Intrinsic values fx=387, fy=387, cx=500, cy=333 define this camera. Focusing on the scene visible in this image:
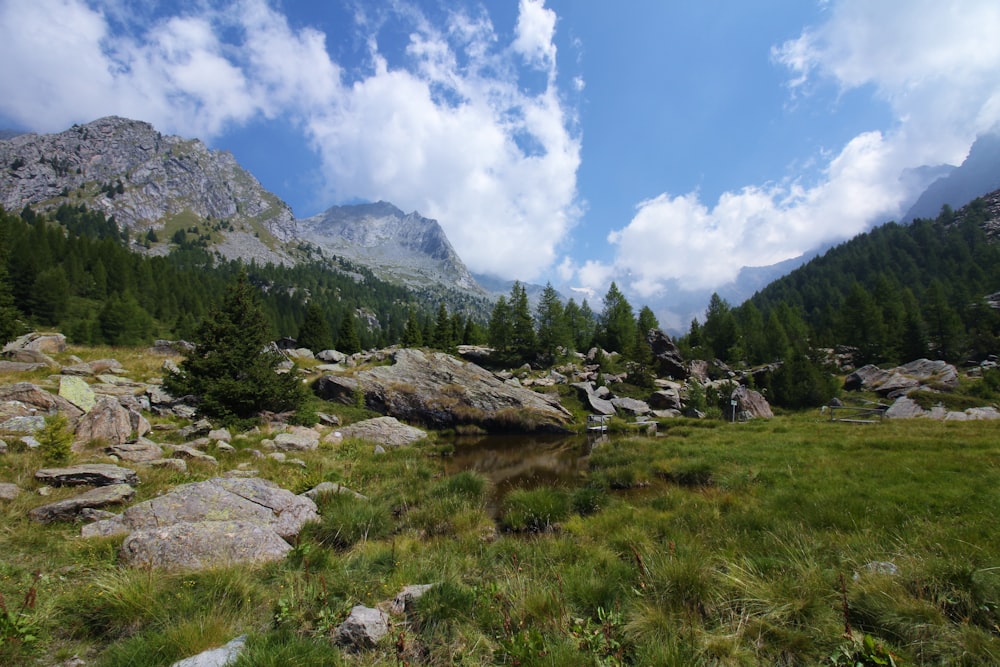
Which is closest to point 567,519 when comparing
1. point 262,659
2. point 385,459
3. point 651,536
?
point 651,536

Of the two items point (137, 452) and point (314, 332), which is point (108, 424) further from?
point (314, 332)

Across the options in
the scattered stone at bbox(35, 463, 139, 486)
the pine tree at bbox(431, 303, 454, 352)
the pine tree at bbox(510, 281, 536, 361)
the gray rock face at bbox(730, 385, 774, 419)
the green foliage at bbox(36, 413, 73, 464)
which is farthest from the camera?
the pine tree at bbox(431, 303, 454, 352)

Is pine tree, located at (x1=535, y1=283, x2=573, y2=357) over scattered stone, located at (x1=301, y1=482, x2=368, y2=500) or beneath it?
over

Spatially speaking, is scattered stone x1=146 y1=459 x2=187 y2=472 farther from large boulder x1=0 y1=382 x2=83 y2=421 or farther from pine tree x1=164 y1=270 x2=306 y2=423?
pine tree x1=164 y1=270 x2=306 y2=423

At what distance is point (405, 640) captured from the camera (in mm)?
4219

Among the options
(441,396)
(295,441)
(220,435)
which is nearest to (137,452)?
(220,435)

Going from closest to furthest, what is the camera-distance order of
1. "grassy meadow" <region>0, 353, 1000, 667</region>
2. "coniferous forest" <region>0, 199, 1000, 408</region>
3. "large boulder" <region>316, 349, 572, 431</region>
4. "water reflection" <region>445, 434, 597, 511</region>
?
"grassy meadow" <region>0, 353, 1000, 667</region>
"water reflection" <region>445, 434, 597, 511</region>
"large boulder" <region>316, 349, 572, 431</region>
"coniferous forest" <region>0, 199, 1000, 408</region>

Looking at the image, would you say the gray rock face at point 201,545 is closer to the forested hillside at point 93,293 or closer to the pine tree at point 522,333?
the forested hillside at point 93,293

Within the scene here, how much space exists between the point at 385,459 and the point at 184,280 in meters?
128

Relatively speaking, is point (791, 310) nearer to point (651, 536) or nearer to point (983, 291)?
point (983, 291)

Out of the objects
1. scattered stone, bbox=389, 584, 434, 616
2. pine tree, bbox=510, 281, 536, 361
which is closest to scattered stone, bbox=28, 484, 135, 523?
scattered stone, bbox=389, 584, 434, 616

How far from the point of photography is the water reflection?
16.4 meters

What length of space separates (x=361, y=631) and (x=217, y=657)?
1.33 m

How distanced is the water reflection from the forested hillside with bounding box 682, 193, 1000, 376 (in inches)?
1805
